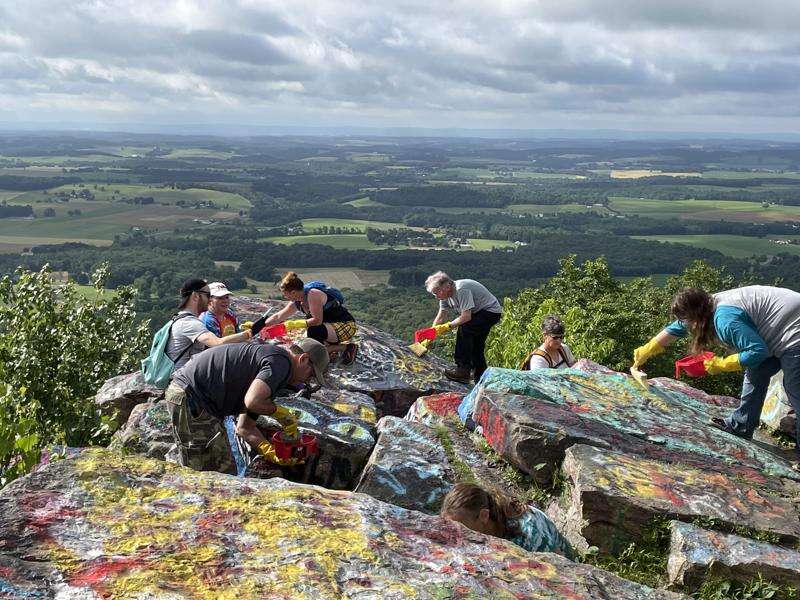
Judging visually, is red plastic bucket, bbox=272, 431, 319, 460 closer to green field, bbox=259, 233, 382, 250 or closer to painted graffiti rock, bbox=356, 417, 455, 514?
painted graffiti rock, bbox=356, 417, 455, 514

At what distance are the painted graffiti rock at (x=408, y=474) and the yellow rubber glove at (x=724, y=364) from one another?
3776mm

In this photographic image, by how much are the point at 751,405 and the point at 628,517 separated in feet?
11.8

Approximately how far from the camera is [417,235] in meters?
168

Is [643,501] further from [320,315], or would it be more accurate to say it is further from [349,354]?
[349,354]

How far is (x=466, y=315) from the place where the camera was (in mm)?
12406

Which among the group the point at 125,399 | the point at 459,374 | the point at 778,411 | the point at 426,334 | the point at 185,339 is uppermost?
the point at 185,339

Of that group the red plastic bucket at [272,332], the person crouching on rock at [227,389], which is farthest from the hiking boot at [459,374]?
the person crouching on rock at [227,389]

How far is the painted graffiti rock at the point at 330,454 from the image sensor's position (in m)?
7.71

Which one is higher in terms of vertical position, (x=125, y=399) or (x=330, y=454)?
(x=330, y=454)

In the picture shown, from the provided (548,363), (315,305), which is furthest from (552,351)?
(315,305)

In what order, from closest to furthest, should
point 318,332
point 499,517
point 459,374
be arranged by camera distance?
point 499,517, point 318,332, point 459,374

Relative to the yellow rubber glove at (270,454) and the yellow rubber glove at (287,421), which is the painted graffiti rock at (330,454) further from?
the yellow rubber glove at (287,421)

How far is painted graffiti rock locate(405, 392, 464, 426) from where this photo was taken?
9883 mm

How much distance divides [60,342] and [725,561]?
1764 centimetres
